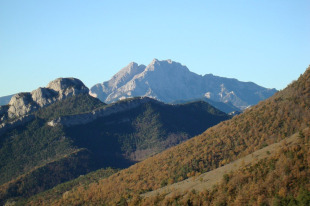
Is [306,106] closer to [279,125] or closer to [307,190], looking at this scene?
[279,125]

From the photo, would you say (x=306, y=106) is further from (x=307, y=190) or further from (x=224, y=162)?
(x=307, y=190)

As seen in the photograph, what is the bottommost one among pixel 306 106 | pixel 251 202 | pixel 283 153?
pixel 251 202

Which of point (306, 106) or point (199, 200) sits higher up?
point (306, 106)

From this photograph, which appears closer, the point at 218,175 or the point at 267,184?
the point at 267,184

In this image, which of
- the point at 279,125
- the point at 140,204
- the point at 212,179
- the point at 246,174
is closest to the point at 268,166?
the point at 246,174

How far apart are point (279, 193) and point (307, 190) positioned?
7.28 metres

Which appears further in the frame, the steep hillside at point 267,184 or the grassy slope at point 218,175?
the grassy slope at point 218,175

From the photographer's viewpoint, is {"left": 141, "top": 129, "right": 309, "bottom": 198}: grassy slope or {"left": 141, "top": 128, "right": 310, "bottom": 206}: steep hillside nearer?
{"left": 141, "top": 128, "right": 310, "bottom": 206}: steep hillside

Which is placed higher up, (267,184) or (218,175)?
(218,175)

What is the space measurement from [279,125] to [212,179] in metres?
53.6

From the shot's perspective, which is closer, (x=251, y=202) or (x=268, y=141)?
(x=251, y=202)

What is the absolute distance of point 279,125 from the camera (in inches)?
7854

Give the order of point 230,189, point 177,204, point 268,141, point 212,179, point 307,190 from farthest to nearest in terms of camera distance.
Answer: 1. point 268,141
2. point 212,179
3. point 177,204
4. point 230,189
5. point 307,190

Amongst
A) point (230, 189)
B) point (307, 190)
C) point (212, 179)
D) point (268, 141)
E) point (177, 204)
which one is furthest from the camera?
point (268, 141)
